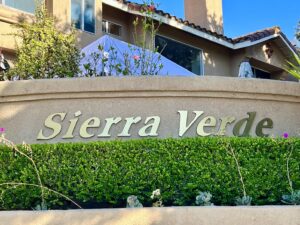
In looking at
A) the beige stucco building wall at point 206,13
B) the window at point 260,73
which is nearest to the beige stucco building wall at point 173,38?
the beige stucco building wall at point 206,13

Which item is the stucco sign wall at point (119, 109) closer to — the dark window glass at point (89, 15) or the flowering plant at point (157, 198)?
the flowering plant at point (157, 198)

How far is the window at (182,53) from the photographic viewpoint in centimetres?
1664

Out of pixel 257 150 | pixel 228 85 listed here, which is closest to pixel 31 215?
pixel 257 150

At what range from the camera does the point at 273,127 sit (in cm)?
714

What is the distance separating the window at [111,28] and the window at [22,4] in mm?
3019

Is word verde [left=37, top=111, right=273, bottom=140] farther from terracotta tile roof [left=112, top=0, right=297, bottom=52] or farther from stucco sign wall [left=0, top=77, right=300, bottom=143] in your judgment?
terracotta tile roof [left=112, top=0, right=297, bottom=52]

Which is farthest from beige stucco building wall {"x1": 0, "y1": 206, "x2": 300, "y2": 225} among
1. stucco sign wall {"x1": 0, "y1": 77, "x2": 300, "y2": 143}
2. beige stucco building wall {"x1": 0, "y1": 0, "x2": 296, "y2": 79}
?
beige stucco building wall {"x1": 0, "y1": 0, "x2": 296, "y2": 79}

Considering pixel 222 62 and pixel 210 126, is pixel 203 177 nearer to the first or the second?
pixel 210 126

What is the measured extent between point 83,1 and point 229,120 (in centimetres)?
917

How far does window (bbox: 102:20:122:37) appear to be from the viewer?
1588 centimetres

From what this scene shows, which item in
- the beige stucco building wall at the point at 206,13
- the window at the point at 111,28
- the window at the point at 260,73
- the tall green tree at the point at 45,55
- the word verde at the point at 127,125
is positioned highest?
the beige stucco building wall at the point at 206,13

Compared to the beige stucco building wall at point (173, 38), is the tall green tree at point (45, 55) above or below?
below

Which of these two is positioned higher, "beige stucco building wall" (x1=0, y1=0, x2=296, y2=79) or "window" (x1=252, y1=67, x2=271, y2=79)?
"beige stucco building wall" (x1=0, y1=0, x2=296, y2=79)

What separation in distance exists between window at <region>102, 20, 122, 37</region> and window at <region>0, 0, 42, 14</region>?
3019 mm
